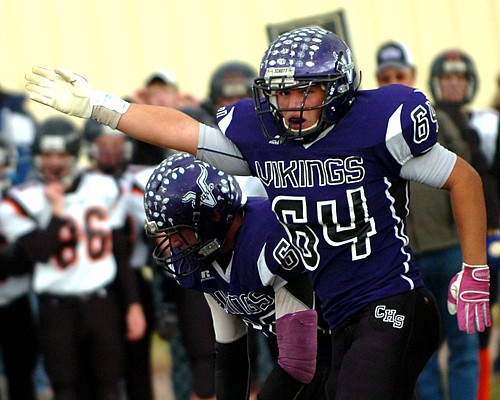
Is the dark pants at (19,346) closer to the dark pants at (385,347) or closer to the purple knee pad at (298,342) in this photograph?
the purple knee pad at (298,342)

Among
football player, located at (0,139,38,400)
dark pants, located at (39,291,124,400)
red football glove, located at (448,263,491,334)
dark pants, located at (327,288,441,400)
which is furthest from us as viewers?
football player, located at (0,139,38,400)

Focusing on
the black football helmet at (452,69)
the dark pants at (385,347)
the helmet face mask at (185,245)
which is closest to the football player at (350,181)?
the dark pants at (385,347)

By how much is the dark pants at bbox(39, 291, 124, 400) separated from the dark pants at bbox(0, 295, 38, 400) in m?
0.38

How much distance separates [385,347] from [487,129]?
3622 millimetres

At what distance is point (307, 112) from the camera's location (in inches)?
161

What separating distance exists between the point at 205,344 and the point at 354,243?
2531mm

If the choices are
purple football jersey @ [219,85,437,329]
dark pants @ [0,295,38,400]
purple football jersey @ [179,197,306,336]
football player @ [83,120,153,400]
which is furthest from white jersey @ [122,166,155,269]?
purple football jersey @ [219,85,437,329]

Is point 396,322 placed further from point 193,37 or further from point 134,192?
point 193,37

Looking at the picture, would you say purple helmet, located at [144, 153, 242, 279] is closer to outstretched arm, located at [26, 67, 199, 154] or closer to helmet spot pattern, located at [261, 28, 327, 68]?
outstretched arm, located at [26, 67, 199, 154]

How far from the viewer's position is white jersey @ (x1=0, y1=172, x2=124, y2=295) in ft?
21.6

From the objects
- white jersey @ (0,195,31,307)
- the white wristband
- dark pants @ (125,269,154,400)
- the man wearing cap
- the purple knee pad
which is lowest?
dark pants @ (125,269,154,400)

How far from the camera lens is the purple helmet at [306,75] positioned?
4.07 meters

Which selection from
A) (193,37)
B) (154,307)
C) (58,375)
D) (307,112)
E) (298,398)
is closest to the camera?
(307,112)

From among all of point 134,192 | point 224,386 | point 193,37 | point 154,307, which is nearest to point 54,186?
point 134,192
